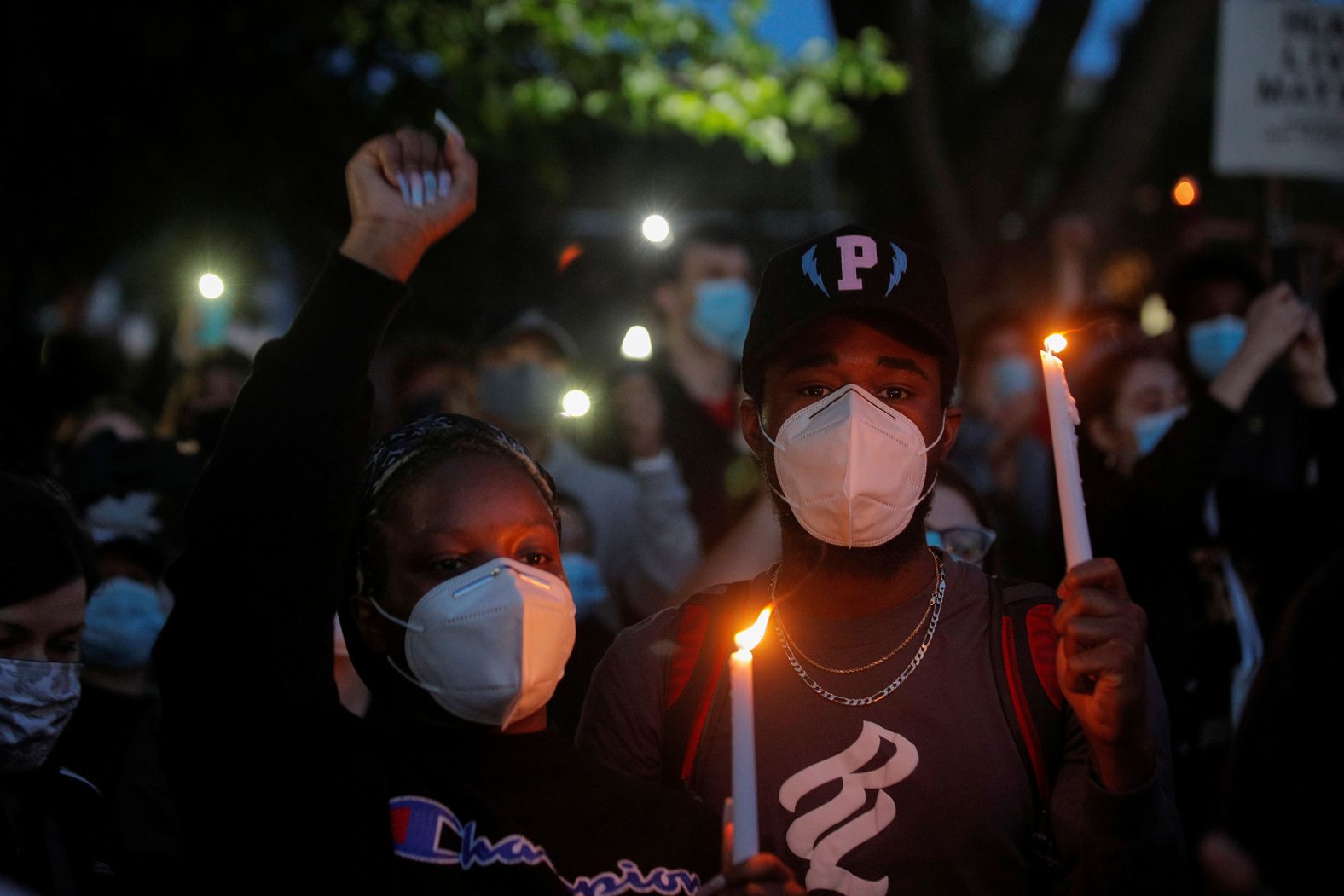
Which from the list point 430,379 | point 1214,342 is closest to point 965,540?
point 1214,342

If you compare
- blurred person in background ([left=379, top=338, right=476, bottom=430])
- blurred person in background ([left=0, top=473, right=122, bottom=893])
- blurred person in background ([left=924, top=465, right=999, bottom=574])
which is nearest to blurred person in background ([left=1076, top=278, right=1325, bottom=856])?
blurred person in background ([left=924, top=465, right=999, bottom=574])

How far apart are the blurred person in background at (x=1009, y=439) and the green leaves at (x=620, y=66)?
8.40 feet

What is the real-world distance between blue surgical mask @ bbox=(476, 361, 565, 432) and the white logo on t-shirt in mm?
3116

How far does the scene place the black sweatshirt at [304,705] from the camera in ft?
6.54

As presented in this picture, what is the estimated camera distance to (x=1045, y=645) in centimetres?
252

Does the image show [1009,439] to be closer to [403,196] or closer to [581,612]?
[581,612]

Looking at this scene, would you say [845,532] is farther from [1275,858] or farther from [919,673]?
[1275,858]

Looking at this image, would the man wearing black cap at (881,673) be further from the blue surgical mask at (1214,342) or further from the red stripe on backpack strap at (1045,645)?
the blue surgical mask at (1214,342)

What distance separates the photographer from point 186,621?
1998 millimetres

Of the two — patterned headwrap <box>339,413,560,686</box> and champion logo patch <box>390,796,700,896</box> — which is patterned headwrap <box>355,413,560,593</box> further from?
champion logo patch <box>390,796,700,896</box>

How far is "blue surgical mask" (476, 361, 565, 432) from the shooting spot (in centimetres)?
543

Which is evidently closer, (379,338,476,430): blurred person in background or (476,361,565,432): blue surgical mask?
Result: (476,361,565,432): blue surgical mask

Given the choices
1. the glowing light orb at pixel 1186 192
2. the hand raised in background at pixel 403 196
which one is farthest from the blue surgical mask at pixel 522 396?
the hand raised in background at pixel 403 196

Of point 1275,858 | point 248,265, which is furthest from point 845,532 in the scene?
point 248,265
